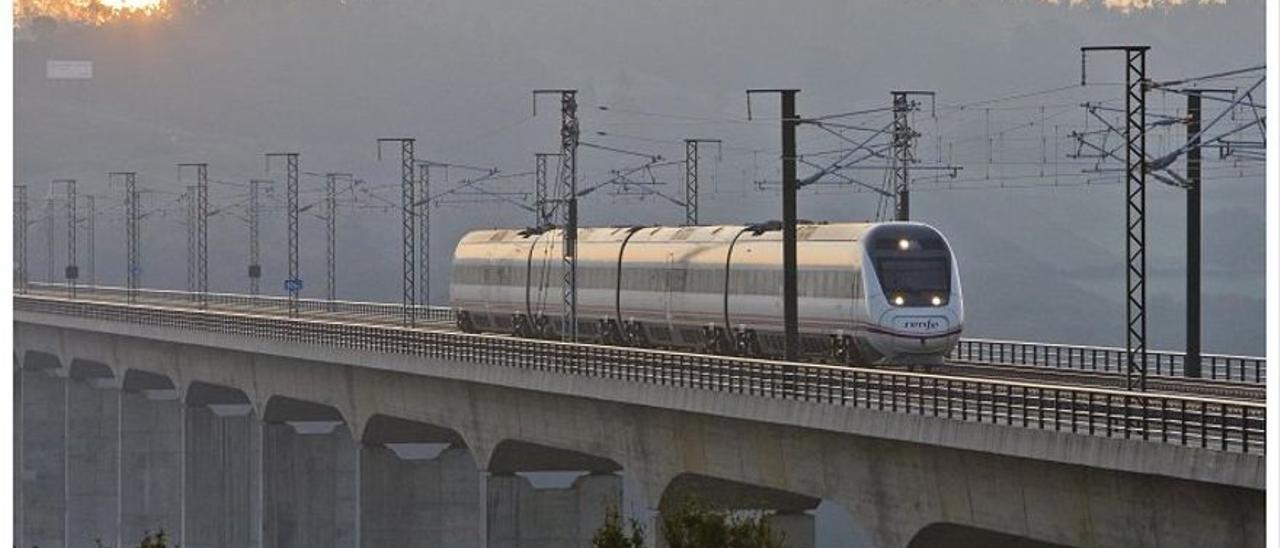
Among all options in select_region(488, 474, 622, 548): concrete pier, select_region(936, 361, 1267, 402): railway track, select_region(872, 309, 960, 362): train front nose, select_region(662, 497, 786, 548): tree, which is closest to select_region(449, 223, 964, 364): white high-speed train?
select_region(872, 309, 960, 362): train front nose

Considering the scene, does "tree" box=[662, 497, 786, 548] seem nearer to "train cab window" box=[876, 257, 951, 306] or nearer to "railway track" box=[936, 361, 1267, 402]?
"railway track" box=[936, 361, 1267, 402]

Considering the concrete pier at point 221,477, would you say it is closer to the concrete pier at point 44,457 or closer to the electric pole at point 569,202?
the electric pole at point 569,202

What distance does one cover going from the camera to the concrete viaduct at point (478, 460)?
51938mm

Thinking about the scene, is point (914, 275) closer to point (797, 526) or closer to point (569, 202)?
point (797, 526)

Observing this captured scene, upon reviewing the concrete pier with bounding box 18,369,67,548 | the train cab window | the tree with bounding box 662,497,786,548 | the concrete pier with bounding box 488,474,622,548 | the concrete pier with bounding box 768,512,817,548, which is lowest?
the concrete pier with bounding box 18,369,67,548

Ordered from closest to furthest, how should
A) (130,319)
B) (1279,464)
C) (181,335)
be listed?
(1279,464)
(181,335)
(130,319)

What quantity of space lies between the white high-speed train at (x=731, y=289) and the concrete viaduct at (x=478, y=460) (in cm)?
570

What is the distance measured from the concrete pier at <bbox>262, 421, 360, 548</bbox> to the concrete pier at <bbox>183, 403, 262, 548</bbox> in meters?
10.3

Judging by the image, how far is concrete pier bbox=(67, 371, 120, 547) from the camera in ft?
499

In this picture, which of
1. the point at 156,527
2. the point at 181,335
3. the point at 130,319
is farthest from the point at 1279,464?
the point at 156,527

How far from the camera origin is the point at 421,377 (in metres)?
93.9

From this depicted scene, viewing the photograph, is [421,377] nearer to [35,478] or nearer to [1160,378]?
[1160,378]

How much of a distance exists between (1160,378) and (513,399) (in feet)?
69.5

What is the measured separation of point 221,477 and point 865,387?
228 feet
